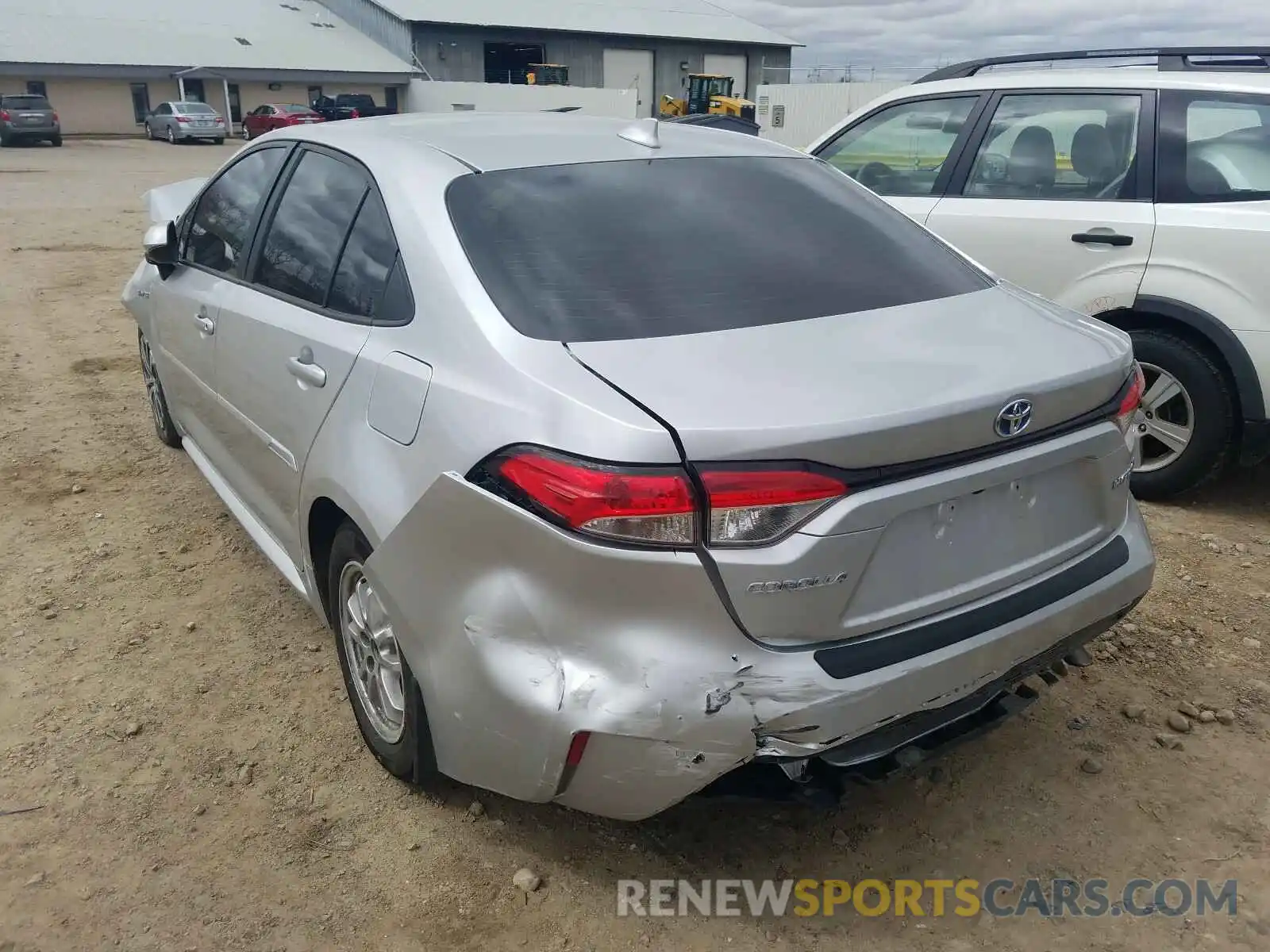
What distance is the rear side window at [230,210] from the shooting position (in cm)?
345

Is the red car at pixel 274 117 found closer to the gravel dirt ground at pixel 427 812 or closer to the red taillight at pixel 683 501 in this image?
the gravel dirt ground at pixel 427 812

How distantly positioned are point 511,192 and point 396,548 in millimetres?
960

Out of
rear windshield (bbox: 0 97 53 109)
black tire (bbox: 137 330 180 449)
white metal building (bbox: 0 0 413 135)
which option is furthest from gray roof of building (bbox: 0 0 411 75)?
black tire (bbox: 137 330 180 449)

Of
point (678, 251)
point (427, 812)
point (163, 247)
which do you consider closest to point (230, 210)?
point (163, 247)

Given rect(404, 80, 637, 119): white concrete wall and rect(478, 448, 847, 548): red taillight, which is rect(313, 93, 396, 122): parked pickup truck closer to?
rect(404, 80, 637, 119): white concrete wall

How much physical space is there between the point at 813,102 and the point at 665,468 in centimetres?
3691

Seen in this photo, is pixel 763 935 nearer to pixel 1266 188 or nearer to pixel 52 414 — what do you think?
pixel 1266 188

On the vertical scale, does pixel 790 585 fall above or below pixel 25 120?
below

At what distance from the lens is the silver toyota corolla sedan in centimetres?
191

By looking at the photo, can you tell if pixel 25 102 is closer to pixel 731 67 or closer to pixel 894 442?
pixel 731 67

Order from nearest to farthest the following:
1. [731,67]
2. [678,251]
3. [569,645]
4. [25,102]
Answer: [569,645] < [678,251] < [25,102] < [731,67]

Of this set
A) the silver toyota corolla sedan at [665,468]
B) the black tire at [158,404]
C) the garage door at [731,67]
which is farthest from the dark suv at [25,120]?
the silver toyota corolla sedan at [665,468]

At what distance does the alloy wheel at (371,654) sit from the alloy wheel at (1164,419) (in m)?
3.44

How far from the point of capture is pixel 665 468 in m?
1.86
